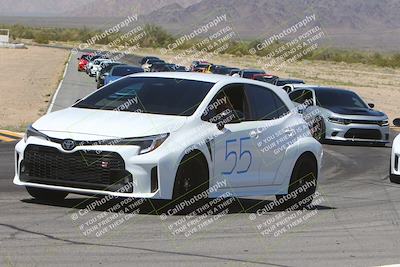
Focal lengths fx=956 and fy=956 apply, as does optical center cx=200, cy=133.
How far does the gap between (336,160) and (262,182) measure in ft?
27.9

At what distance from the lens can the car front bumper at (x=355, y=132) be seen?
23141mm

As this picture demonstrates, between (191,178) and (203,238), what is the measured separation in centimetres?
122

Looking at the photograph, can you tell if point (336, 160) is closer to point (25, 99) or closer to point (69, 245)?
point (69, 245)

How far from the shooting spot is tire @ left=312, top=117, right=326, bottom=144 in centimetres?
2323

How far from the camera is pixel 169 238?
855cm

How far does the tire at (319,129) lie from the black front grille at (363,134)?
0.56m

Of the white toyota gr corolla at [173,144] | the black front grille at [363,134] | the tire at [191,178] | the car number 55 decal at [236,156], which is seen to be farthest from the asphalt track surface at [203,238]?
the black front grille at [363,134]

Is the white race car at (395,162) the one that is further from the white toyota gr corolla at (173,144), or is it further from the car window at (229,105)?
the car window at (229,105)

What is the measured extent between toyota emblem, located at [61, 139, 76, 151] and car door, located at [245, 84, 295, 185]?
2202mm

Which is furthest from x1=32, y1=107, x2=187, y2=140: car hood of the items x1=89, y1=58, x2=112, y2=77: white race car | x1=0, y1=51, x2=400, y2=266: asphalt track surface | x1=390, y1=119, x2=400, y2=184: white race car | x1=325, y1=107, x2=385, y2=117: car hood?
x1=89, y1=58, x2=112, y2=77: white race car

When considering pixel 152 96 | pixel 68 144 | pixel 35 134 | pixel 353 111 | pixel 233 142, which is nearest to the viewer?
pixel 68 144

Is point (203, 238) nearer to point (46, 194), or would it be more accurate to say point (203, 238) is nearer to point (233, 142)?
point (233, 142)

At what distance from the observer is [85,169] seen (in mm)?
9422

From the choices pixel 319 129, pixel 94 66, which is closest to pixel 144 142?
pixel 319 129
